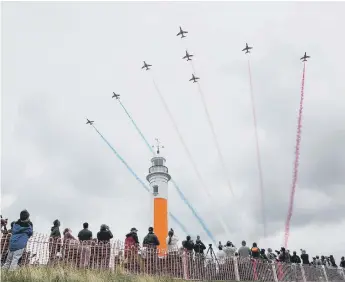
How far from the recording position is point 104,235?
46.0ft

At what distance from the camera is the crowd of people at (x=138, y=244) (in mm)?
11773

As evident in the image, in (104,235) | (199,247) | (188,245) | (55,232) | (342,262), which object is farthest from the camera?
(342,262)

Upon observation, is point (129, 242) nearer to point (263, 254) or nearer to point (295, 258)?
point (263, 254)

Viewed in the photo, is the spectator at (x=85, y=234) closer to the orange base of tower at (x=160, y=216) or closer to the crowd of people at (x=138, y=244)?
the crowd of people at (x=138, y=244)

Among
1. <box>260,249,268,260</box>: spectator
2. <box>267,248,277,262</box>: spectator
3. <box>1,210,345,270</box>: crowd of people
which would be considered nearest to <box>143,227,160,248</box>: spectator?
<box>1,210,345,270</box>: crowd of people

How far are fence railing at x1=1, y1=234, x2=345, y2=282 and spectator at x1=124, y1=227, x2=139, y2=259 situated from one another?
0.04 metres

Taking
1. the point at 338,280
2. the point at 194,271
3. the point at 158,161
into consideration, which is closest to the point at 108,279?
the point at 194,271

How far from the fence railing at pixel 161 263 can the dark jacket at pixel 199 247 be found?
0.85 metres

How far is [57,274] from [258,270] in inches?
403

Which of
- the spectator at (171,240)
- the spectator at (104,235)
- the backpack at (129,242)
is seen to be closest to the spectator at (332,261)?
A: the spectator at (171,240)

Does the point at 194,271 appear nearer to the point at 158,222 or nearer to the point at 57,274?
the point at 57,274

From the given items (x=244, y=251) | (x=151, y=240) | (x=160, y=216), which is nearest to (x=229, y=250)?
(x=244, y=251)

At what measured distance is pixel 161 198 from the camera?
106ft

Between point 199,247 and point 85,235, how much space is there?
584 centimetres
